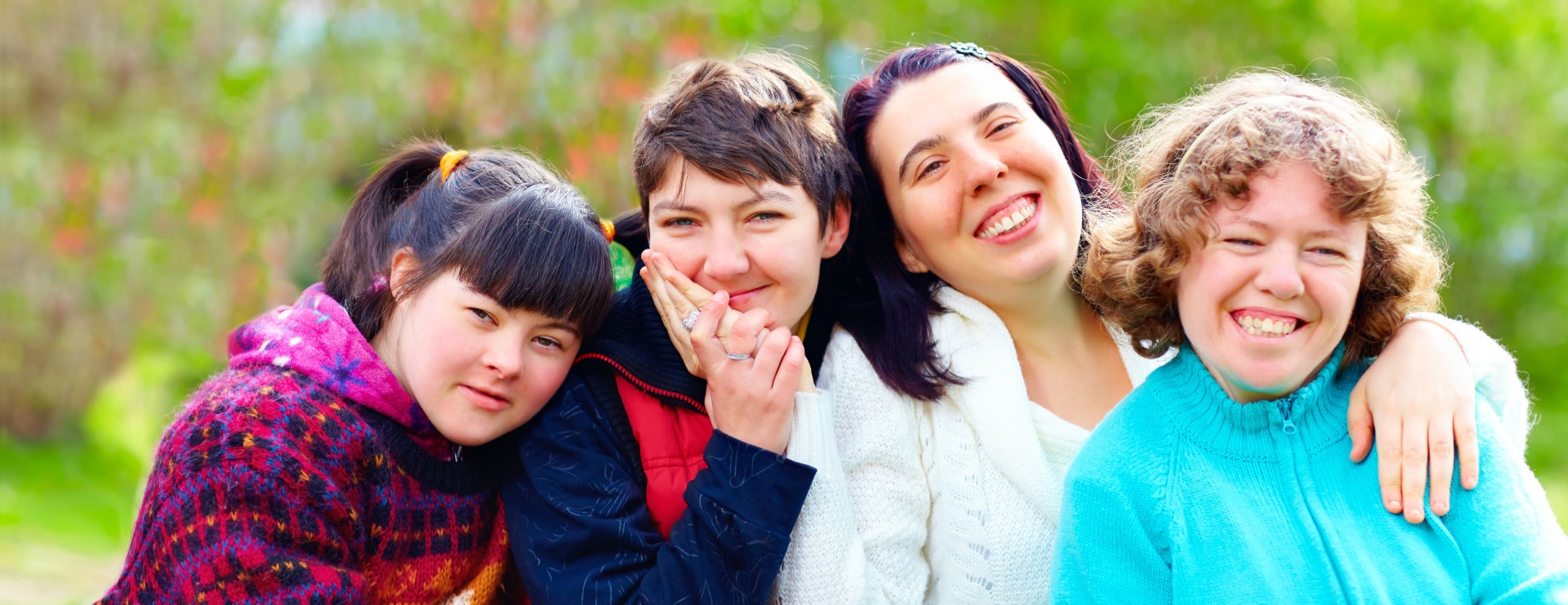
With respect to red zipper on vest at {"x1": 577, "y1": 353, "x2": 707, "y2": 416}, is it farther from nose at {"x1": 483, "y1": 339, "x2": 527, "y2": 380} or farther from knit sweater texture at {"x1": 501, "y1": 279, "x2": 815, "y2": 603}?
nose at {"x1": 483, "y1": 339, "x2": 527, "y2": 380}

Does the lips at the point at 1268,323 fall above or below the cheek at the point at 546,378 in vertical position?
above

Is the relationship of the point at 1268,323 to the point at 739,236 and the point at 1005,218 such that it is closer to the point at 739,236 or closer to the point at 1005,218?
the point at 1005,218

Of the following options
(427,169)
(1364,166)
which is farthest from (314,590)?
(1364,166)

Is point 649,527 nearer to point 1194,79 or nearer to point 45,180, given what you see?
point 1194,79

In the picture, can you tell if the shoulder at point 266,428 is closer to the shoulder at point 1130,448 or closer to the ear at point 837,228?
the ear at point 837,228

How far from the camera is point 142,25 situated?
5.96 metres

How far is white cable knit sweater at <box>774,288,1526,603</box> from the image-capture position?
2.24m

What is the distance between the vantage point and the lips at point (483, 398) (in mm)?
2189

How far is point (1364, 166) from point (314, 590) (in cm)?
182

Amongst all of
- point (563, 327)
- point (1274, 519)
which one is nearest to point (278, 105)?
point (563, 327)

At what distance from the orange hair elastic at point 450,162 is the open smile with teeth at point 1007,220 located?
1070 mm

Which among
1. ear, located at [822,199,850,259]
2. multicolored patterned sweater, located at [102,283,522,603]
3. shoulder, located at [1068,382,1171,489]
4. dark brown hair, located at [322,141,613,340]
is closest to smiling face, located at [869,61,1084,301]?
ear, located at [822,199,850,259]

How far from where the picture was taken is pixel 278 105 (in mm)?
5711

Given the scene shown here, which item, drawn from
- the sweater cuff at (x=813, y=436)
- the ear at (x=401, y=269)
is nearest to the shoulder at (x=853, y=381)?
the sweater cuff at (x=813, y=436)
